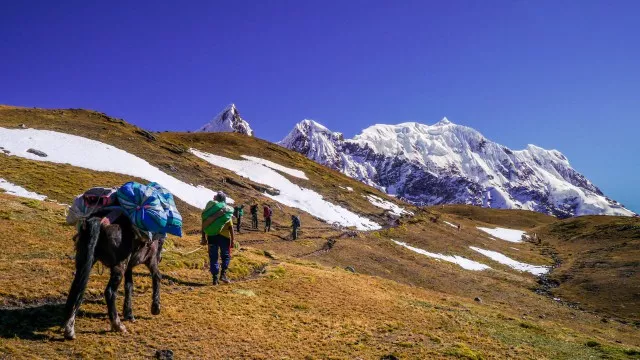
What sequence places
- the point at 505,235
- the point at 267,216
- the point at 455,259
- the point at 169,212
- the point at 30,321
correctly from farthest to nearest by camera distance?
the point at 505,235 < the point at 455,259 < the point at 267,216 < the point at 169,212 < the point at 30,321

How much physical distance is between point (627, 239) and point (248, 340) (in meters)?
87.7

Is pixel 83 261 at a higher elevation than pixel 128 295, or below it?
higher

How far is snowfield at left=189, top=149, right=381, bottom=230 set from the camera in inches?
2346

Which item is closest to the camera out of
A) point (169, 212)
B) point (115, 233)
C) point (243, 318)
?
point (115, 233)

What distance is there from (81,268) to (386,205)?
248 feet

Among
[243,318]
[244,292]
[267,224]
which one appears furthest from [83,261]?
[267,224]

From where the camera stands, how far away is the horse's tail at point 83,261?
912 centimetres

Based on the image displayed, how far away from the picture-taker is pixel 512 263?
63031 millimetres

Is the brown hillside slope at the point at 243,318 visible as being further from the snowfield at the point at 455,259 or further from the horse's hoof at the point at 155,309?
the snowfield at the point at 455,259

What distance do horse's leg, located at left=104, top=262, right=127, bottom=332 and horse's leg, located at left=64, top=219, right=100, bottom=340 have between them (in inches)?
26.9

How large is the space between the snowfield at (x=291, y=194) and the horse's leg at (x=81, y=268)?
48.1 metres

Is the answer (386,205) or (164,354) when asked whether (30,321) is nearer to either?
(164,354)

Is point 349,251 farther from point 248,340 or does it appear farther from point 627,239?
point 627,239

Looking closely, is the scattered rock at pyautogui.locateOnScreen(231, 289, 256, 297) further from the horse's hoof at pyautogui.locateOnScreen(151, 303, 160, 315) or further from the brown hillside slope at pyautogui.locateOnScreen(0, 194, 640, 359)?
the horse's hoof at pyautogui.locateOnScreen(151, 303, 160, 315)
